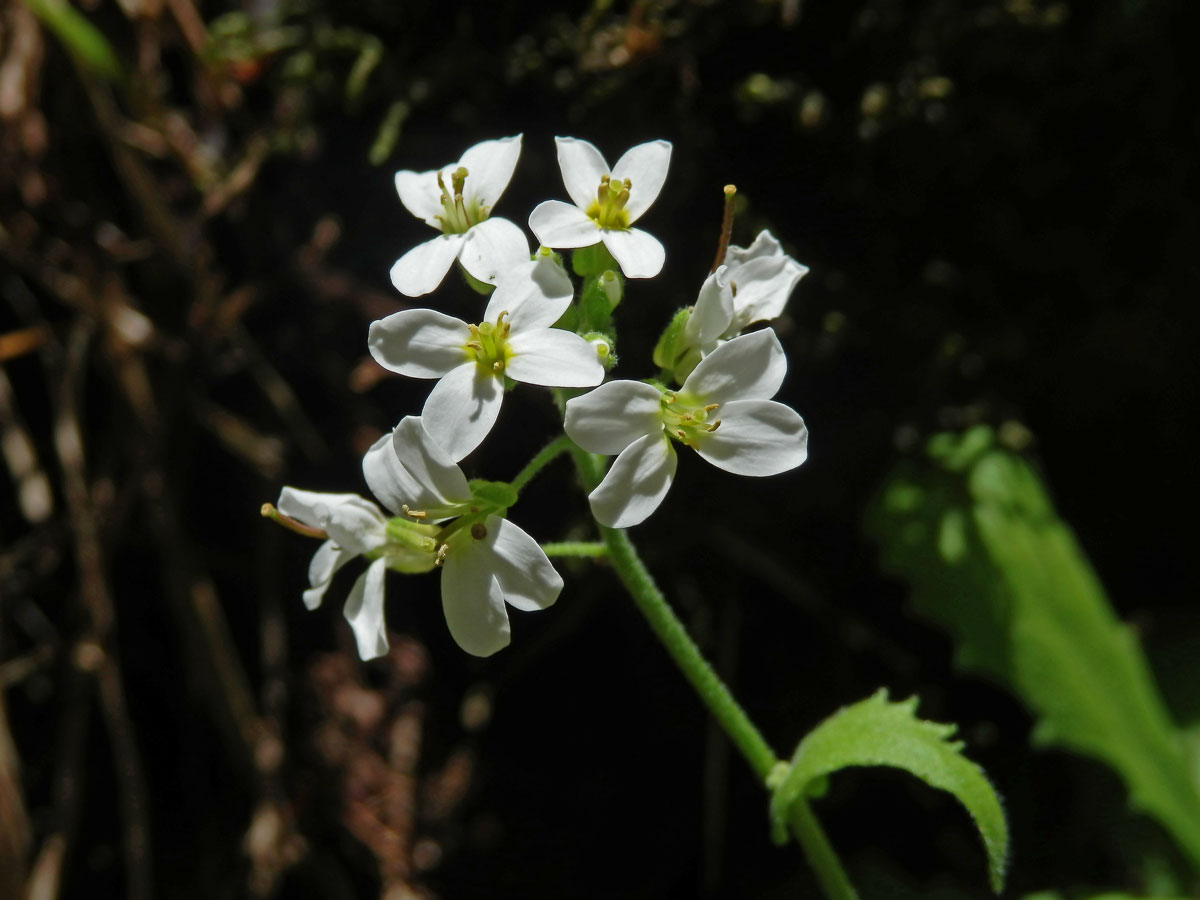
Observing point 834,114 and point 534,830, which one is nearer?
point 834,114

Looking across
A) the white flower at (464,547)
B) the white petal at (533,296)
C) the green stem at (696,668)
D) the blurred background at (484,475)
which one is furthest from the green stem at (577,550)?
the blurred background at (484,475)

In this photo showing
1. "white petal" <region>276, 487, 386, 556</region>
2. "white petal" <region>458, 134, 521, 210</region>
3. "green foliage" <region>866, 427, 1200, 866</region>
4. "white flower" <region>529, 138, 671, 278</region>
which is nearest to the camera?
"white petal" <region>276, 487, 386, 556</region>

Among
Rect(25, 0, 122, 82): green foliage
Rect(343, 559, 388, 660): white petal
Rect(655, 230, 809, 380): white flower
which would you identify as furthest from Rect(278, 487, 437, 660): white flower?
Rect(25, 0, 122, 82): green foliage

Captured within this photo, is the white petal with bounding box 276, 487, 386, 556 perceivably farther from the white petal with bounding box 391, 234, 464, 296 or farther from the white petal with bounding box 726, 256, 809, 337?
the white petal with bounding box 726, 256, 809, 337

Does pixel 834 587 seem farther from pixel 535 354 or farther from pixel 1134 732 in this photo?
pixel 535 354

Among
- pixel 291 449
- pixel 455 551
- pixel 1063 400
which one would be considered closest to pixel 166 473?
pixel 291 449

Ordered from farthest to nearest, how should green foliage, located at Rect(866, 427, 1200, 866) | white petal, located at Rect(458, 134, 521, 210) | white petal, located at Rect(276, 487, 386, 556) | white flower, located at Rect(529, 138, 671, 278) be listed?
green foliage, located at Rect(866, 427, 1200, 866) → white petal, located at Rect(458, 134, 521, 210) → white flower, located at Rect(529, 138, 671, 278) → white petal, located at Rect(276, 487, 386, 556)
